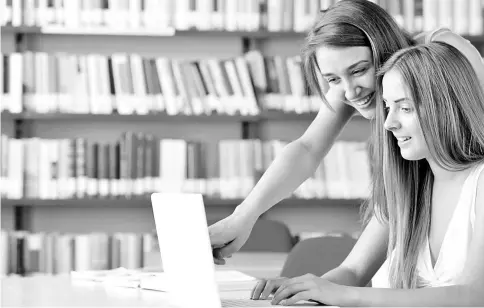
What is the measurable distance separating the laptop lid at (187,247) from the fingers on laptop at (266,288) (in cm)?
16

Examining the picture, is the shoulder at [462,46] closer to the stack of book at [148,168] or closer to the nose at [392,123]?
the nose at [392,123]

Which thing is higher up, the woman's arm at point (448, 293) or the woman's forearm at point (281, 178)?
the woman's forearm at point (281, 178)

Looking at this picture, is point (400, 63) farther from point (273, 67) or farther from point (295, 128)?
point (295, 128)

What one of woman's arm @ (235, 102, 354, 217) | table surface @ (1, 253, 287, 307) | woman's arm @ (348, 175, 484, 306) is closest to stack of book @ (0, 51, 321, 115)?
woman's arm @ (235, 102, 354, 217)

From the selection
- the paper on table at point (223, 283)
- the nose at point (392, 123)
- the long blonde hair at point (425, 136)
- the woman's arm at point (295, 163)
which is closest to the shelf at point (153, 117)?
the woman's arm at point (295, 163)

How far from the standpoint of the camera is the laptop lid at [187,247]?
55.5 inches

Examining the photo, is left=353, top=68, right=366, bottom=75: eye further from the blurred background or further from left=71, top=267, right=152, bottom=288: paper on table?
the blurred background

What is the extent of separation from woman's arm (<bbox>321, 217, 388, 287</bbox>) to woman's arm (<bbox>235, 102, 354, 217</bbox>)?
0.24m

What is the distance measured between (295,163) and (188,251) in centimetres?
76

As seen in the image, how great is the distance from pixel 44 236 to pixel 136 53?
1080mm

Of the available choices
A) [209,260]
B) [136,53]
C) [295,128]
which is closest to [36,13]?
[136,53]

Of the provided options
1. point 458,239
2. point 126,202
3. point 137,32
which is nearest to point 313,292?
point 458,239

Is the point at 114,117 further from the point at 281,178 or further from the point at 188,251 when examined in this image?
the point at 188,251

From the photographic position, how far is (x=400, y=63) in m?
1.78
